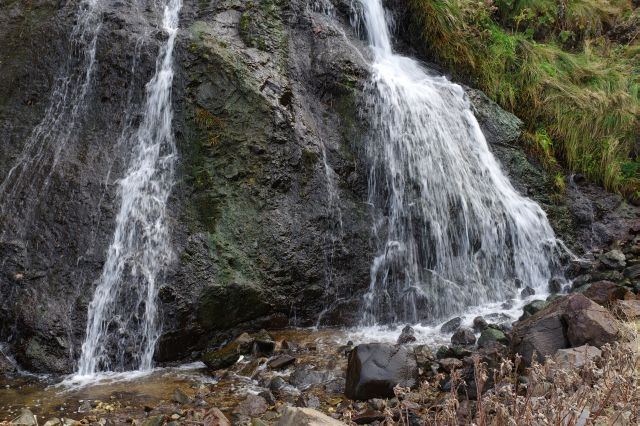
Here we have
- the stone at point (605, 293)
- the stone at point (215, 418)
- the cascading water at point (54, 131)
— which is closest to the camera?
the stone at point (215, 418)

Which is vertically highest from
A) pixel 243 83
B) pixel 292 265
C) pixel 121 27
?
pixel 121 27

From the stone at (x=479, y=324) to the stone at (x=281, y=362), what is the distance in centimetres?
205

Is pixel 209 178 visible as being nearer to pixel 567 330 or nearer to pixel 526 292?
pixel 567 330

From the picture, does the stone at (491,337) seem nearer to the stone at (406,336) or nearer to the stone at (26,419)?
the stone at (406,336)

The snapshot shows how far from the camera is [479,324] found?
6055mm

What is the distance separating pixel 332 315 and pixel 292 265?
30.5 inches

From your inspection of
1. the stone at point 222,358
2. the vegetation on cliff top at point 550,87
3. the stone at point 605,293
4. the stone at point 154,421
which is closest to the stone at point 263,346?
the stone at point 222,358

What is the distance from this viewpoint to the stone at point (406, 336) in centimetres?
587

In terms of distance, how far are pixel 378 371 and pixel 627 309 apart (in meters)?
2.64

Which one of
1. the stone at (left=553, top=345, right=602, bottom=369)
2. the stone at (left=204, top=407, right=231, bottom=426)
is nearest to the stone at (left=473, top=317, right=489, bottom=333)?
the stone at (left=553, top=345, right=602, bottom=369)

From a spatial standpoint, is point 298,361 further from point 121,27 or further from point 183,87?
point 121,27

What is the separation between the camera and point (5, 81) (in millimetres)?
→ 7043

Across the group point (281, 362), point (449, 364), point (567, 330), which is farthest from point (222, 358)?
point (567, 330)

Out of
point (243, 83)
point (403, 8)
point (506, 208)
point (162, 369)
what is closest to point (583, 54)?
point (403, 8)
